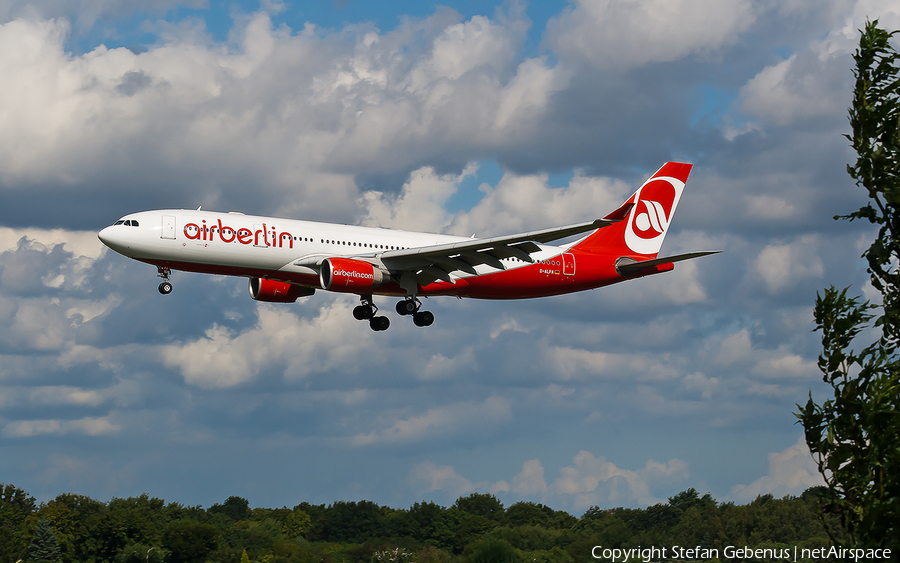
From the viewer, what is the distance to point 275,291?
4897cm

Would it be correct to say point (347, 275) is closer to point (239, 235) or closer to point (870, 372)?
point (239, 235)

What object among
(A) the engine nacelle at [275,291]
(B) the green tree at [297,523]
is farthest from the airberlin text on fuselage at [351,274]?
(B) the green tree at [297,523]

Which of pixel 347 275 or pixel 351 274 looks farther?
pixel 351 274

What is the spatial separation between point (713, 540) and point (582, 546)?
8.18 metres

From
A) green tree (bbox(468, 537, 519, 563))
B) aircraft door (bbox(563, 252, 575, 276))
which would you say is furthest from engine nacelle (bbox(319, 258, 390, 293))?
green tree (bbox(468, 537, 519, 563))

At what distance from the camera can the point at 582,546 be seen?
47.5 metres

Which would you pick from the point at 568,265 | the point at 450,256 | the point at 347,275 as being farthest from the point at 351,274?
the point at 568,265

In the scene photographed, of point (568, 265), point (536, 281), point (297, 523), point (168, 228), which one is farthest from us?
point (297, 523)

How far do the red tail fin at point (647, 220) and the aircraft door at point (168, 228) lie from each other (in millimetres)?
21916

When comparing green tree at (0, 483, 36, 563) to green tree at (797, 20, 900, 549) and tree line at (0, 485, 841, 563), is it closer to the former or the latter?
tree line at (0, 485, 841, 563)

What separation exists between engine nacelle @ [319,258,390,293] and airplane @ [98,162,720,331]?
47mm

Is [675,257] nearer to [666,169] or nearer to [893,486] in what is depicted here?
[666,169]

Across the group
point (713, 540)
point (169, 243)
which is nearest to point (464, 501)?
point (713, 540)

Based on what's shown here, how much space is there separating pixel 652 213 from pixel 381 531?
31.2 m
